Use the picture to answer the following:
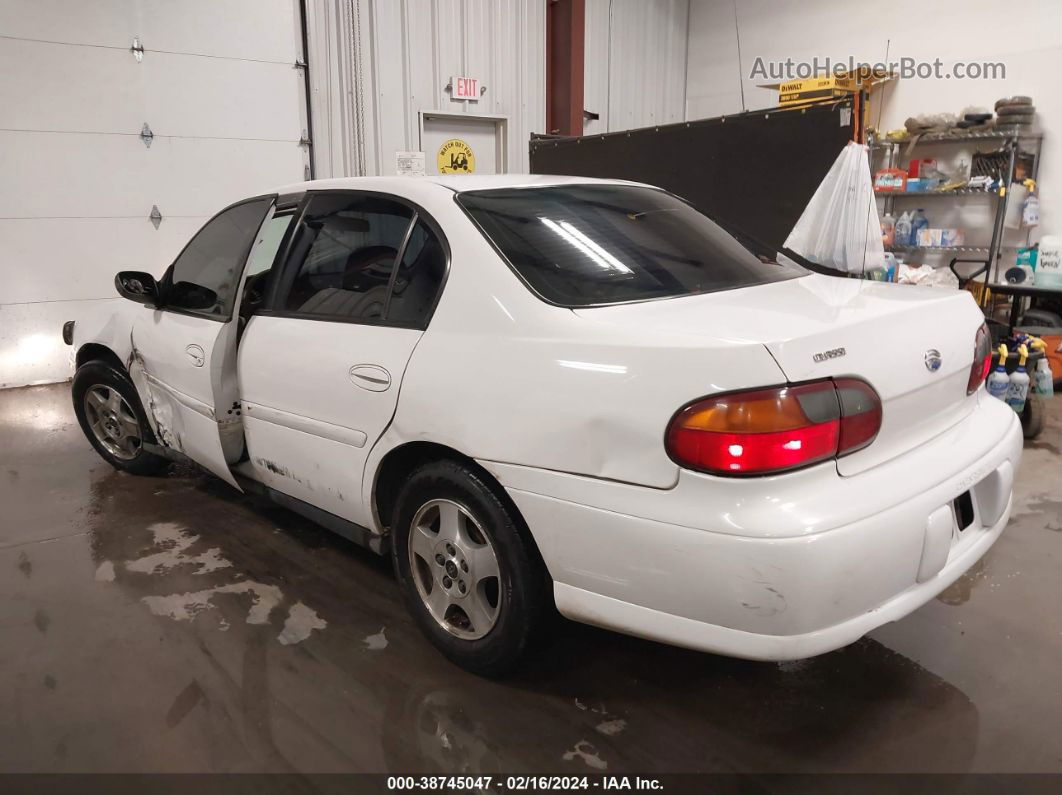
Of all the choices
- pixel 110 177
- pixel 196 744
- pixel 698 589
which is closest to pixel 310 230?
pixel 196 744

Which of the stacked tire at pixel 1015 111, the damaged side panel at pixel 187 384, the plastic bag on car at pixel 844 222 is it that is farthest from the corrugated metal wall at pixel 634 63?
the damaged side panel at pixel 187 384

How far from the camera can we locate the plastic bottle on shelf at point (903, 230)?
25.4 ft

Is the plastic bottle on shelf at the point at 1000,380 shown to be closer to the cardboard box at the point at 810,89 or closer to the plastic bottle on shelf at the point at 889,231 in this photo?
the cardboard box at the point at 810,89

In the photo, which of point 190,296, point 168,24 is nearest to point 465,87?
point 168,24

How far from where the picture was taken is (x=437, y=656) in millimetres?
2322

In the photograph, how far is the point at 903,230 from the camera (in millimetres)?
7766

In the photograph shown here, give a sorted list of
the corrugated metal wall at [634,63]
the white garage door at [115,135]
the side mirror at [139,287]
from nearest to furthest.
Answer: the side mirror at [139,287] < the white garage door at [115,135] < the corrugated metal wall at [634,63]

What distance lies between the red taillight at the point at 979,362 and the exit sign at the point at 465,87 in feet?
24.1

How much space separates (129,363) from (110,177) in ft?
14.0

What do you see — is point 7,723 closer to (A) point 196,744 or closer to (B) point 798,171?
(A) point 196,744

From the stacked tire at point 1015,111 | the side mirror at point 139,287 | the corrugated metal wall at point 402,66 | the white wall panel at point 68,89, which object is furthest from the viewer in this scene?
the corrugated metal wall at point 402,66

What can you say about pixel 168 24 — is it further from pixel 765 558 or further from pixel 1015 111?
pixel 1015 111

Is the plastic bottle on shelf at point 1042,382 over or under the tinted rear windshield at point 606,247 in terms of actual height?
under

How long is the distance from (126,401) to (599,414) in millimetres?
2908
